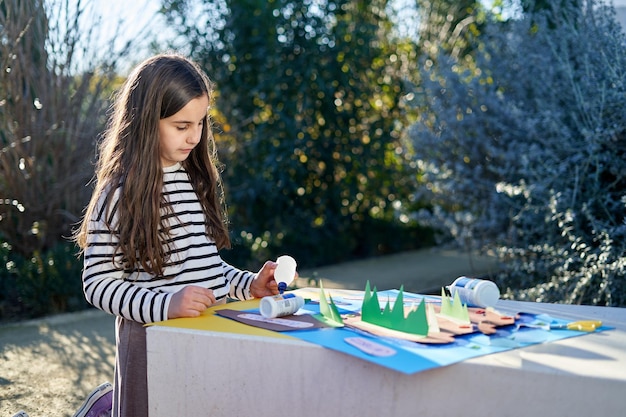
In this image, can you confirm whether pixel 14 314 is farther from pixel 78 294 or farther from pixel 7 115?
pixel 7 115

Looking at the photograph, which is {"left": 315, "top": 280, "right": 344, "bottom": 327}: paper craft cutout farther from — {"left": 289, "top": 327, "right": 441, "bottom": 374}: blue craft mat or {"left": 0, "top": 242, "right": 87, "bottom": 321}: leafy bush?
{"left": 0, "top": 242, "right": 87, "bottom": 321}: leafy bush

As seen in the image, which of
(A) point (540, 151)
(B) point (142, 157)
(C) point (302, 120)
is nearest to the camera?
(B) point (142, 157)

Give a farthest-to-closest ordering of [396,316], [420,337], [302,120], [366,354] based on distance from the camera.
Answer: [302,120] < [396,316] < [420,337] < [366,354]

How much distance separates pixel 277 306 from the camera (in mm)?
1943

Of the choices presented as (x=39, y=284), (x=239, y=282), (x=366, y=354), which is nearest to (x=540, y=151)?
(x=239, y=282)

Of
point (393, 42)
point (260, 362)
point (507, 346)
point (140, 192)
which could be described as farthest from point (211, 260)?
point (393, 42)

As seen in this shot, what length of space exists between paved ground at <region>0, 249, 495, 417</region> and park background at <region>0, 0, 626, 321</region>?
0.32 m

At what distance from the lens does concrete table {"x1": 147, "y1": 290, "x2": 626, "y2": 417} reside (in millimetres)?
1521

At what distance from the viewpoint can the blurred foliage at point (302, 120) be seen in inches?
244

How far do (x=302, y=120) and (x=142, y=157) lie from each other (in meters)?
4.13

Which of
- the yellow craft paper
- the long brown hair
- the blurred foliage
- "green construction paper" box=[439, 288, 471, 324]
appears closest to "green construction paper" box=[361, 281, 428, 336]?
"green construction paper" box=[439, 288, 471, 324]

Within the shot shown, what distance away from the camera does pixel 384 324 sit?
1.84 metres

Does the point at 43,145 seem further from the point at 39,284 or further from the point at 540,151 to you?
the point at 540,151

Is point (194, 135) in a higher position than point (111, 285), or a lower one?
higher
